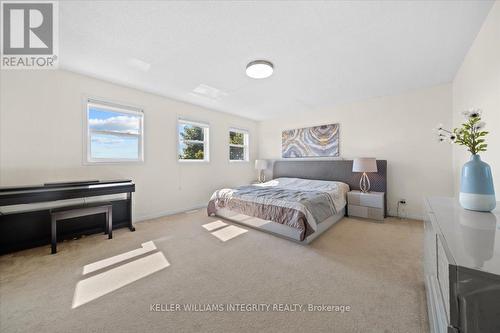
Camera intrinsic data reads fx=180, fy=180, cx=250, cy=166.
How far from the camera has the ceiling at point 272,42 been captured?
1.63 meters

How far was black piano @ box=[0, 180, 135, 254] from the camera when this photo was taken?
2154 millimetres

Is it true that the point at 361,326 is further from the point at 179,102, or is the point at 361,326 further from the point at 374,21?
the point at 179,102

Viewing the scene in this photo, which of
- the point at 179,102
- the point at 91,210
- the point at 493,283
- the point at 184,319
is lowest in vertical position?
the point at 184,319

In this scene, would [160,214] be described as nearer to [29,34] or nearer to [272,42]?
[29,34]

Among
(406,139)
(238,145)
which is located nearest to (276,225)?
(406,139)

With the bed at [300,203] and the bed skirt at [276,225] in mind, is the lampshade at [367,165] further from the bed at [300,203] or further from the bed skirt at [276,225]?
the bed skirt at [276,225]

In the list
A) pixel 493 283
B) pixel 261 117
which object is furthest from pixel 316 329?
pixel 261 117

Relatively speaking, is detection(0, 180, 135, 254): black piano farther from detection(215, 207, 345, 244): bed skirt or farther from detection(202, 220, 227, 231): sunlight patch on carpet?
detection(215, 207, 345, 244): bed skirt

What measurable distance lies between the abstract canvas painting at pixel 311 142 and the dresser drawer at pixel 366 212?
134cm

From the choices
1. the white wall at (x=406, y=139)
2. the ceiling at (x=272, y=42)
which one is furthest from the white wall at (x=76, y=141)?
the white wall at (x=406, y=139)

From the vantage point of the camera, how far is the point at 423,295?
1496 mm

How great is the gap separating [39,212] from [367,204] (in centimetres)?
520

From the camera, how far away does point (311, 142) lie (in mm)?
4719

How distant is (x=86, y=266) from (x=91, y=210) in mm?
853
